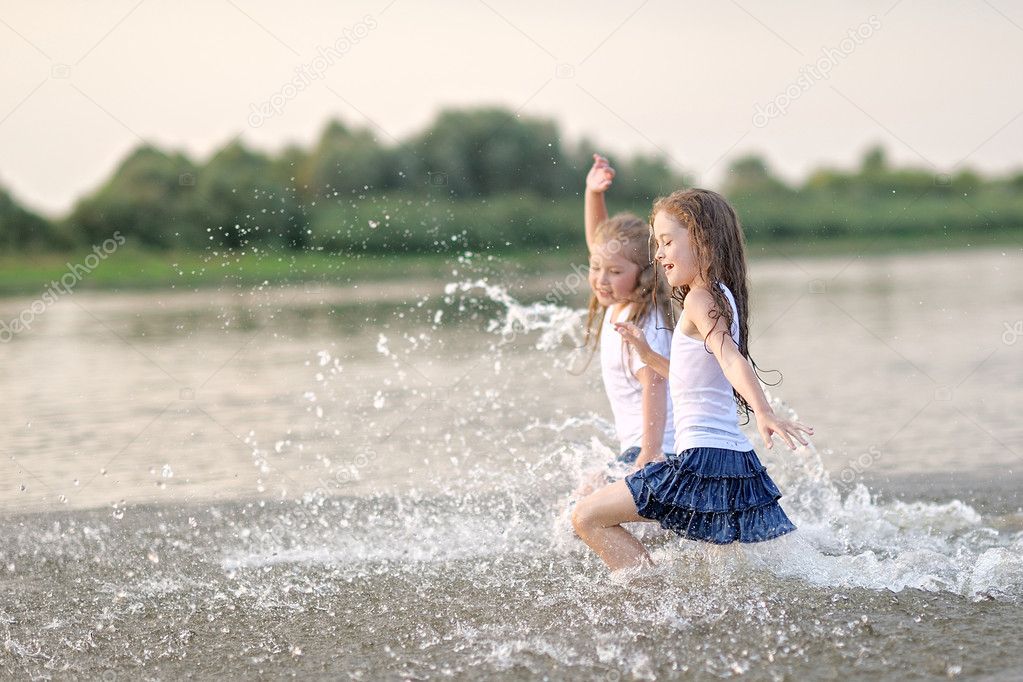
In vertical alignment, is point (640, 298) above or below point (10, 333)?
below

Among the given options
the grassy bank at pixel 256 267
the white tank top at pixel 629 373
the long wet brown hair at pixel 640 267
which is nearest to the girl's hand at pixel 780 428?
the white tank top at pixel 629 373

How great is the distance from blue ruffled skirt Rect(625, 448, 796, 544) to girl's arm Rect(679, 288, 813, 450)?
0.81 feet

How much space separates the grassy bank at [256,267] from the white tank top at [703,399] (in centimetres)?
2159

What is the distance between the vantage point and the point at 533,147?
3581 centimetres

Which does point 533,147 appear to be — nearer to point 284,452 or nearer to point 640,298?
point 284,452

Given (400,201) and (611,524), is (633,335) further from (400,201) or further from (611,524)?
(400,201)

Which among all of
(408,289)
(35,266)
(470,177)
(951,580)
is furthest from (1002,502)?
(470,177)

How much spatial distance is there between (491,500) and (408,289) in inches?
726

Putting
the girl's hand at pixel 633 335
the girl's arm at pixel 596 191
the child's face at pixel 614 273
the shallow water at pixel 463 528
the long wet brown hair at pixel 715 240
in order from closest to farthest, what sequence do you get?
the shallow water at pixel 463 528
the long wet brown hair at pixel 715 240
the girl's hand at pixel 633 335
the child's face at pixel 614 273
the girl's arm at pixel 596 191

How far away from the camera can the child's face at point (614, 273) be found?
17.5ft

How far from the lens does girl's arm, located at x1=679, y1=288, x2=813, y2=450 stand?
162 inches

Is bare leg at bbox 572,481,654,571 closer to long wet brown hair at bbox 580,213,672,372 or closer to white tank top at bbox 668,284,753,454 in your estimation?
white tank top at bbox 668,284,753,454

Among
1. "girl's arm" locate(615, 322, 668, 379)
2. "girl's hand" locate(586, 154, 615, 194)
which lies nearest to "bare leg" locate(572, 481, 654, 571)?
"girl's arm" locate(615, 322, 668, 379)

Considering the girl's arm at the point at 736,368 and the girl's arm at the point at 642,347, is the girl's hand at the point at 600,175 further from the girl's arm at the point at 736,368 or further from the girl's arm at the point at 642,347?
the girl's arm at the point at 736,368
